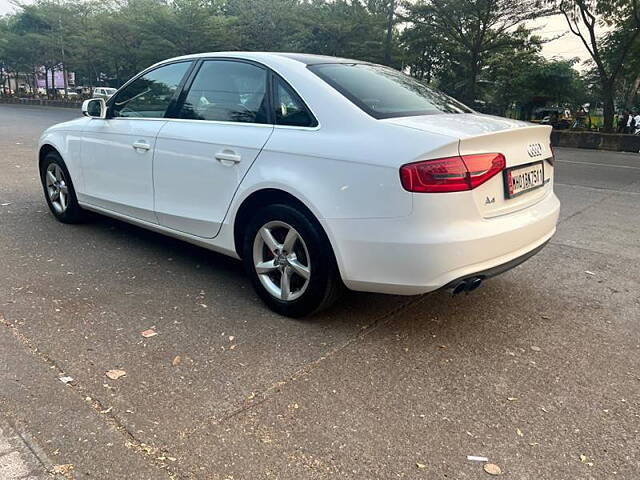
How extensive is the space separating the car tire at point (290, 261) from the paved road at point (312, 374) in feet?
0.51

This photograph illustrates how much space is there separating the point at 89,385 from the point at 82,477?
0.66 meters

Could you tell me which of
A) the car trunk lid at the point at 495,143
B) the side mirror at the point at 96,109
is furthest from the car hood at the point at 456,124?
the side mirror at the point at 96,109

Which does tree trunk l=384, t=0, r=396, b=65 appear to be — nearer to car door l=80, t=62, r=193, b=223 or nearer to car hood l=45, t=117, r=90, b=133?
car hood l=45, t=117, r=90, b=133

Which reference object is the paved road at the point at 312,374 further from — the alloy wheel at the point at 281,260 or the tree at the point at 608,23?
the tree at the point at 608,23

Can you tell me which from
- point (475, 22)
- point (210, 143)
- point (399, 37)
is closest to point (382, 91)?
point (210, 143)

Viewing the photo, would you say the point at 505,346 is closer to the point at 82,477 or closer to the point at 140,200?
the point at 82,477

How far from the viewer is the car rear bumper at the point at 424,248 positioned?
282 centimetres

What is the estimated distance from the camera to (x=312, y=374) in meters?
2.83

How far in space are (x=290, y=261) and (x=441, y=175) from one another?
109 centimetres

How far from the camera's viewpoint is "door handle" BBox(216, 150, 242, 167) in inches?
139

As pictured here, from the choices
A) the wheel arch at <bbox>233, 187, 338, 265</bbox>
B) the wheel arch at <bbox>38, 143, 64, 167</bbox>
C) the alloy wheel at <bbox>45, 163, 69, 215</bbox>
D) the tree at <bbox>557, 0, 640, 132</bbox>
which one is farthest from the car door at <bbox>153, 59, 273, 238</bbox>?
the tree at <bbox>557, 0, 640, 132</bbox>

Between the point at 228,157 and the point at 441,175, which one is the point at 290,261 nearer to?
the point at 228,157

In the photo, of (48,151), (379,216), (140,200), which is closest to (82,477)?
(379,216)

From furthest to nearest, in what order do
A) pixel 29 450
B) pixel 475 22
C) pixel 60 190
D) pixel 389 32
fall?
pixel 389 32 < pixel 475 22 < pixel 60 190 < pixel 29 450
